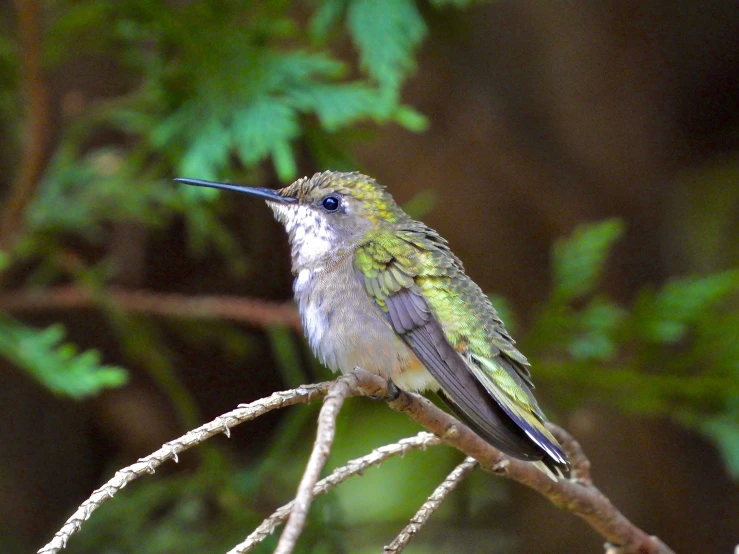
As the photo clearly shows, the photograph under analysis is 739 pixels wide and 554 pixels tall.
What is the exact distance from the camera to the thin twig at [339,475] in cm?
142

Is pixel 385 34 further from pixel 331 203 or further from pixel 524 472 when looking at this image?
pixel 524 472

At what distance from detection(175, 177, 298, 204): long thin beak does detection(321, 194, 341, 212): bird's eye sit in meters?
0.10

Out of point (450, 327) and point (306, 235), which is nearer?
point (450, 327)

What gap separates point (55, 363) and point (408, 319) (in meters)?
1.34

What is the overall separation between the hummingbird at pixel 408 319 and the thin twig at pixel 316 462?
457 millimetres

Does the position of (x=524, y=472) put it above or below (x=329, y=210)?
below

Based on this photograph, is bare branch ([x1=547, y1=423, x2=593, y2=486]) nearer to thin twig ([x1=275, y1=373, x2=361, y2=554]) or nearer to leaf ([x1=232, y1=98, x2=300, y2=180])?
thin twig ([x1=275, y1=373, x2=361, y2=554])

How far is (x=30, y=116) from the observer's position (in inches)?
127

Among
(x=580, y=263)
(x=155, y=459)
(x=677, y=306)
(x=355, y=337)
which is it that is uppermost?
(x=580, y=263)

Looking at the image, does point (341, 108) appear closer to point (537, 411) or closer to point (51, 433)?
point (537, 411)

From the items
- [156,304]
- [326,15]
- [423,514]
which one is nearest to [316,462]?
[423,514]

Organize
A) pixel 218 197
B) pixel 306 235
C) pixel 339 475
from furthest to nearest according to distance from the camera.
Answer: pixel 218 197
pixel 306 235
pixel 339 475

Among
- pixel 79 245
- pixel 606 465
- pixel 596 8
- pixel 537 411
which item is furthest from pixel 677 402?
pixel 79 245

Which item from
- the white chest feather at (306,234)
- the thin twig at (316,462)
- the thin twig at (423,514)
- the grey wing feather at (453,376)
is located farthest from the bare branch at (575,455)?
the white chest feather at (306,234)
